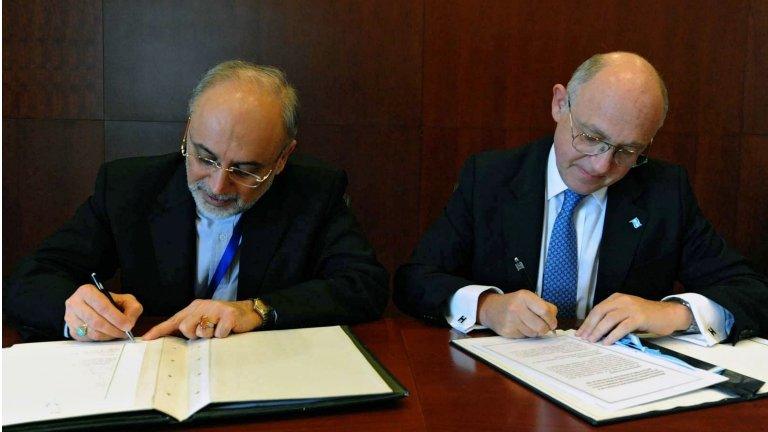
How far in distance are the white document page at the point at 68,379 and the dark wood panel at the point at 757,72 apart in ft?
11.7

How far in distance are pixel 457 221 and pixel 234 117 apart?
0.86m

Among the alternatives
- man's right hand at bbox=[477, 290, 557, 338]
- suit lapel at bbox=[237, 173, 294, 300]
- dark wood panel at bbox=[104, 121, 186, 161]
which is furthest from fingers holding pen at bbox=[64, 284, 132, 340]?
dark wood panel at bbox=[104, 121, 186, 161]

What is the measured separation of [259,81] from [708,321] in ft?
4.76

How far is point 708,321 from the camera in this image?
1.68 meters

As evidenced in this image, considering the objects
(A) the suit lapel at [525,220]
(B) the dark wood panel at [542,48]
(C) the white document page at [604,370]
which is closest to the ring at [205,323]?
(C) the white document page at [604,370]

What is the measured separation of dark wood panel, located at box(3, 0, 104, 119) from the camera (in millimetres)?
2877

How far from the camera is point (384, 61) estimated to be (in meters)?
3.17

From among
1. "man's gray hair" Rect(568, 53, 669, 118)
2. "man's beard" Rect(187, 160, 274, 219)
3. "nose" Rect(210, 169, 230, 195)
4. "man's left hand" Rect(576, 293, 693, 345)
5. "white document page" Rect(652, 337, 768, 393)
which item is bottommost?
"white document page" Rect(652, 337, 768, 393)

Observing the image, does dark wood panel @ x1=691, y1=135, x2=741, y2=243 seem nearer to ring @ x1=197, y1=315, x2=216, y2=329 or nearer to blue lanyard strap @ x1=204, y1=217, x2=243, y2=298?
blue lanyard strap @ x1=204, y1=217, x2=243, y2=298

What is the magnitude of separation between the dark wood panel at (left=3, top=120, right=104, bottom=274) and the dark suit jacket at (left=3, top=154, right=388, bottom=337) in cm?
103

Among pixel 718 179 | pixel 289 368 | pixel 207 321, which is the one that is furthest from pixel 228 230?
pixel 718 179

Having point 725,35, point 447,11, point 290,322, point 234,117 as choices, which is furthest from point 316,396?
point 725,35

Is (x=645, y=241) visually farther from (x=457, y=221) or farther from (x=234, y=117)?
(x=234, y=117)

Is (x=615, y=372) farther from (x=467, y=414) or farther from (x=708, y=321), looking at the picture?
(x=708, y=321)
